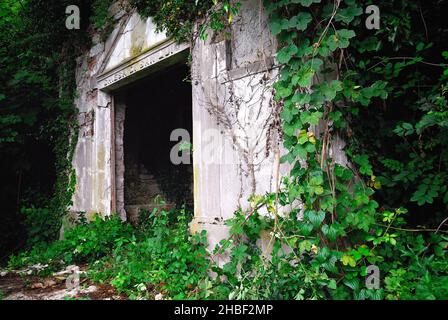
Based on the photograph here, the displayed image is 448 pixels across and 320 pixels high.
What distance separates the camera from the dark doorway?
5.52 meters

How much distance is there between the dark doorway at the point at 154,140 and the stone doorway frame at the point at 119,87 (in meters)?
0.13

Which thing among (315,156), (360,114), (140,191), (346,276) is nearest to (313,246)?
(346,276)

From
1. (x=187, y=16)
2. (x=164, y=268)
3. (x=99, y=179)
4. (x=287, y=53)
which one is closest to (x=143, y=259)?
(x=164, y=268)

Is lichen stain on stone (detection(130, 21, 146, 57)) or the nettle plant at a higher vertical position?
lichen stain on stone (detection(130, 21, 146, 57))

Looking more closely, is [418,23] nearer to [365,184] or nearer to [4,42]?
[365,184]

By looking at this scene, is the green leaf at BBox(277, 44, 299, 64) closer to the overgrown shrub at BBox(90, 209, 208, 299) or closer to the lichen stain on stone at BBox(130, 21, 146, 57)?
the overgrown shrub at BBox(90, 209, 208, 299)

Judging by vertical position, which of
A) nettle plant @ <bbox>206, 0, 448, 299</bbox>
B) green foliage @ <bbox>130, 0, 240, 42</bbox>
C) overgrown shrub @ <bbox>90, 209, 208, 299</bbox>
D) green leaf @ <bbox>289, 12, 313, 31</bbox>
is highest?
green foliage @ <bbox>130, 0, 240, 42</bbox>

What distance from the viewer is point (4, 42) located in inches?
Result: 227

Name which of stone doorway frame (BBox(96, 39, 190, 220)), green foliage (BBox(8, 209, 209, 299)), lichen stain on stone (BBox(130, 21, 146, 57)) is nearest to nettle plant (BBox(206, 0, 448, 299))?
green foliage (BBox(8, 209, 209, 299))

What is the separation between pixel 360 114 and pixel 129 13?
3408mm

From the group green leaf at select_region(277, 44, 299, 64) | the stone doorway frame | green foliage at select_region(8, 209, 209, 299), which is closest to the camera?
green leaf at select_region(277, 44, 299, 64)

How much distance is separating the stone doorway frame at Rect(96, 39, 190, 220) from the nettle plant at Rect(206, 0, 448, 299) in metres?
1.88

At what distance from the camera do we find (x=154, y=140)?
6066 mm

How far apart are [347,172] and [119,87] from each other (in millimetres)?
3760
